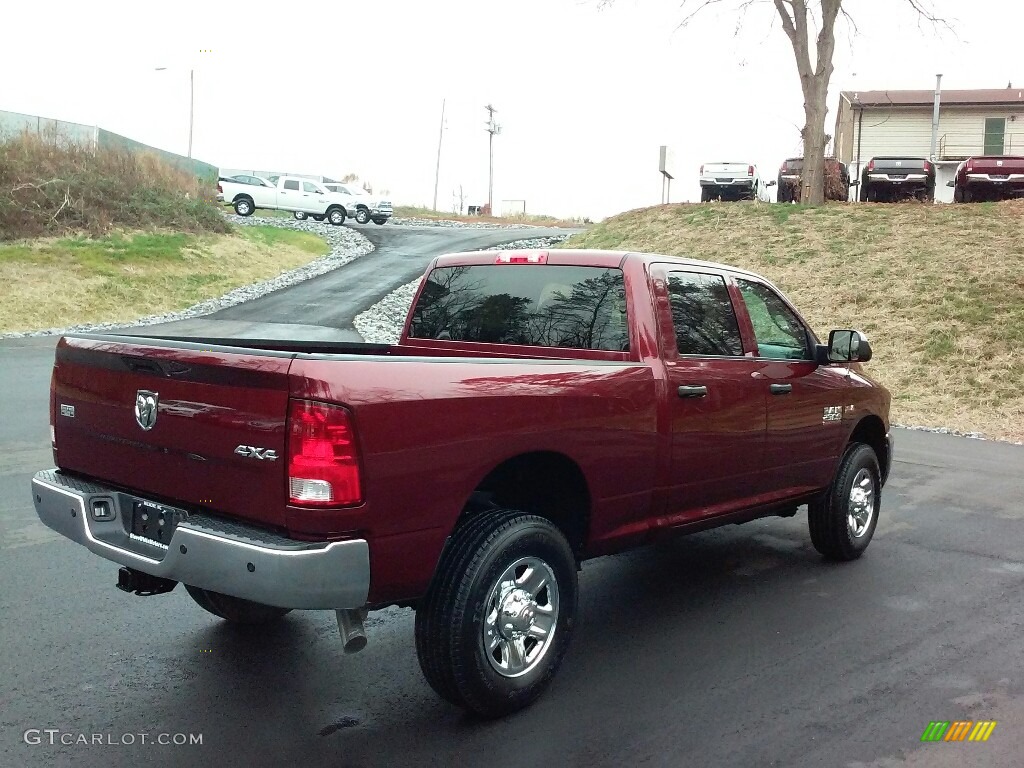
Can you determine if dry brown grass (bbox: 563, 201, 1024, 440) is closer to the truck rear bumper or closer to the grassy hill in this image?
→ the grassy hill

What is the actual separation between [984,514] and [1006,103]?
1949 inches

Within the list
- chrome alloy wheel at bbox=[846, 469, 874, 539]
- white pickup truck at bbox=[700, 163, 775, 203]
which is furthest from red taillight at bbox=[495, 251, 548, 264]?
white pickup truck at bbox=[700, 163, 775, 203]

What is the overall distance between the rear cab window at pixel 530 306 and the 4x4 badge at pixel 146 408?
1.94 metres

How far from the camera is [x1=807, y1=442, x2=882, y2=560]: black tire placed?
631 cm

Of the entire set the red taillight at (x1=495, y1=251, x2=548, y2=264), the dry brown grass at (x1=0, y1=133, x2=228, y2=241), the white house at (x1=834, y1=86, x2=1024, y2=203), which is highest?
the white house at (x1=834, y1=86, x2=1024, y2=203)

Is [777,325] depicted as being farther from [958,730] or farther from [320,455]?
[320,455]

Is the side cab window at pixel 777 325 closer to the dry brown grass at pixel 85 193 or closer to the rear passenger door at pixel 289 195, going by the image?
the dry brown grass at pixel 85 193

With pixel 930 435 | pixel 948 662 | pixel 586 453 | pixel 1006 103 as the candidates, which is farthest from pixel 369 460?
pixel 1006 103

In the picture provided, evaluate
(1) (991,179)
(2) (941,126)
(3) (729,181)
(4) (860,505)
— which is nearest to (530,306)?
(4) (860,505)

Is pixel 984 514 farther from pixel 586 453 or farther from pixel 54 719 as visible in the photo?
pixel 54 719

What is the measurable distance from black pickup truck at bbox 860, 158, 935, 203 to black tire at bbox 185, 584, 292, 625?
27.5 m

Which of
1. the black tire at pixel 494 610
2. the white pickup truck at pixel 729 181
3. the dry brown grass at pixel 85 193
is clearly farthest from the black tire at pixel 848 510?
the white pickup truck at pixel 729 181

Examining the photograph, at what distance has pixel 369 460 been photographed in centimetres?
342

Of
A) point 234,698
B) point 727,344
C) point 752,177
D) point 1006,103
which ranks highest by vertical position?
point 1006,103
